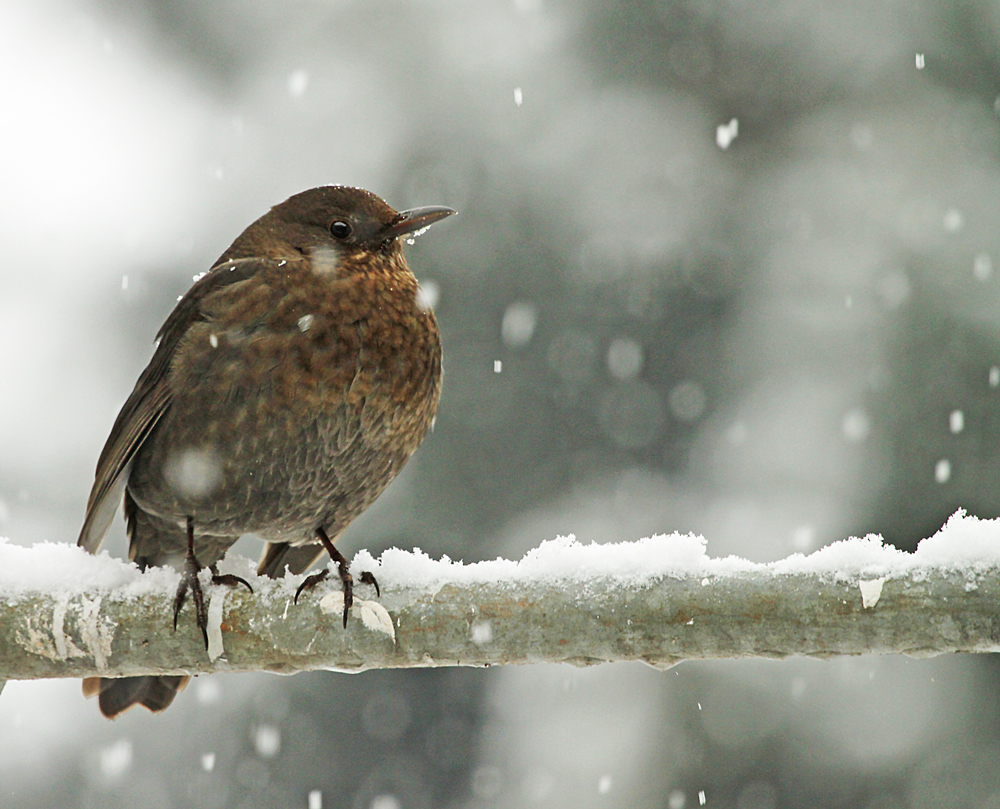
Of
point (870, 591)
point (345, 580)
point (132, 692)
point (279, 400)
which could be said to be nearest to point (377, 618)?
point (345, 580)

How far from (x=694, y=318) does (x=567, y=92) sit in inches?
64.7

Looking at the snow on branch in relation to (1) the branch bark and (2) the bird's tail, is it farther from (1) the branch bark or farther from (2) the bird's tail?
(2) the bird's tail

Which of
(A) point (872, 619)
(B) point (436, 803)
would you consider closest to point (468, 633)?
(A) point (872, 619)

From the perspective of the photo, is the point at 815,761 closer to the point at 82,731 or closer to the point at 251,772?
the point at 251,772

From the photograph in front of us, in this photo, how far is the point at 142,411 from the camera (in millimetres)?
2932

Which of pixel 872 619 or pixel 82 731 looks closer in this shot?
pixel 872 619

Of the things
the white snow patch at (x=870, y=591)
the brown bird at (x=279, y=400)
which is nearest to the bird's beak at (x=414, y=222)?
the brown bird at (x=279, y=400)

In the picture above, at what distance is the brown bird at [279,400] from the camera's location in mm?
2766

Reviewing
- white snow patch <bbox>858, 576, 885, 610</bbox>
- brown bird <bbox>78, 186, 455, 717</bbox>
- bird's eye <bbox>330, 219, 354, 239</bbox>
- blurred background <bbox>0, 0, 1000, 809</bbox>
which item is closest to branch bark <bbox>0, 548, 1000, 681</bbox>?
white snow patch <bbox>858, 576, 885, 610</bbox>

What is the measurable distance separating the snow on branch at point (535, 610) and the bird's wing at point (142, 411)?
0.55 metres

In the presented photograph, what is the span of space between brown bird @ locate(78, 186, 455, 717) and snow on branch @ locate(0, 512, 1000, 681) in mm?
244

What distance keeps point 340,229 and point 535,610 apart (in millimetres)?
1497

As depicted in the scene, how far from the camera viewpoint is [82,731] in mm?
5961

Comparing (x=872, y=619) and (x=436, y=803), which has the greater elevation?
(x=872, y=619)
